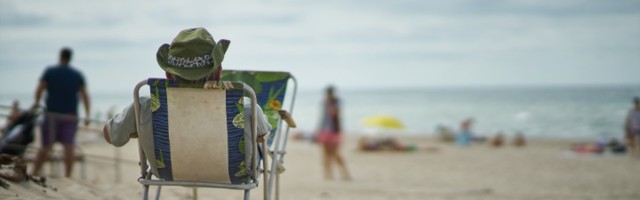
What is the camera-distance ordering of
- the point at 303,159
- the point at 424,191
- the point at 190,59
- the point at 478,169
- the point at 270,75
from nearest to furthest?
the point at 190,59 → the point at 270,75 → the point at 424,191 → the point at 478,169 → the point at 303,159

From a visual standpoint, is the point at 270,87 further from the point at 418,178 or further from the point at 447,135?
the point at 447,135

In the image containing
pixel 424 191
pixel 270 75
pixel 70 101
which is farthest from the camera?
pixel 424 191

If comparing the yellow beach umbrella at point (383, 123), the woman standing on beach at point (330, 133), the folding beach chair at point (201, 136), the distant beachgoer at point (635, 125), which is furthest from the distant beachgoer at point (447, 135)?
the folding beach chair at point (201, 136)

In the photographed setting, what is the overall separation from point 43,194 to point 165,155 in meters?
1.80

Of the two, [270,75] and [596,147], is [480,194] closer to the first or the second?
[270,75]

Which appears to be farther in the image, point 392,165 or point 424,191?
point 392,165

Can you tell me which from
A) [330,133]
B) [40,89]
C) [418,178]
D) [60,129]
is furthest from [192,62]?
[418,178]

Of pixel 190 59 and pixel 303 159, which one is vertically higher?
pixel 190 59

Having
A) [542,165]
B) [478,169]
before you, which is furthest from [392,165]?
[542,165]

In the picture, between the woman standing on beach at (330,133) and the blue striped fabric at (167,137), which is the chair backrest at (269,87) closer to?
the blue striped fabric at (167,137)

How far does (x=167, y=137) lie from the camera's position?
3.36m

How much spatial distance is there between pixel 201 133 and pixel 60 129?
4.77 m

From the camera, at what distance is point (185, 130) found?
3.32 metres

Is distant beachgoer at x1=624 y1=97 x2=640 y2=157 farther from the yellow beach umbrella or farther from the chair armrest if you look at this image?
the chair armrest
